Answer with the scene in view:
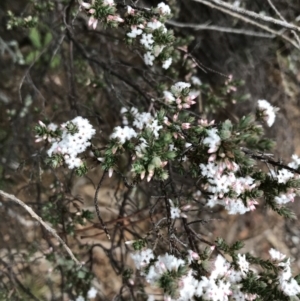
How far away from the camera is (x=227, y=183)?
6.82 ft

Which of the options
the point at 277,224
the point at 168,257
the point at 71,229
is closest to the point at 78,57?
the point at 71,229

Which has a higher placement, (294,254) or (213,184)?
(294,254)

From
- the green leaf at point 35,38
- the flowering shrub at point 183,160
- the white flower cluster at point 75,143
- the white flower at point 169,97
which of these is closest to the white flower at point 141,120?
the flowering shrub at point 183,160

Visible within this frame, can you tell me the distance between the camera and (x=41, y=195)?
3883 millimetres

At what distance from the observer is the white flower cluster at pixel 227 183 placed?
6.19 ft

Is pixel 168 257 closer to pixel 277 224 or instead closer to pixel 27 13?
pixel 27 13

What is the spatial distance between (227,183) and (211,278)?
17.1 inches

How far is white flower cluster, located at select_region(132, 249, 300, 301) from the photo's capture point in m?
2.04

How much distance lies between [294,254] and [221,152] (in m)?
3.06

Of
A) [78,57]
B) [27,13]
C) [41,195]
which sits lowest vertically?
[41,195]

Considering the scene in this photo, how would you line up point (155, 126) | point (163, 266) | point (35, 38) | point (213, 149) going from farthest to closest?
point (35, 38)
point (155, 126)
point (163, 266)
point (213, 149)

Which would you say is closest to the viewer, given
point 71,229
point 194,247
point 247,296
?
point 247,296

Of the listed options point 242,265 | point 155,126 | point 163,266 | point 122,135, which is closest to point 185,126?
point 155,126

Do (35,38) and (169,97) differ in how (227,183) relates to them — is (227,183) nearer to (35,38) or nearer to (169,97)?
(169,97)
